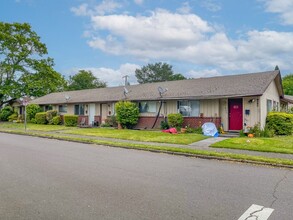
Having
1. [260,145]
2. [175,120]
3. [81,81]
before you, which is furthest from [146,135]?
[81,81]

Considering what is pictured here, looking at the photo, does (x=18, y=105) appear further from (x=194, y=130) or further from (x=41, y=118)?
(x=194, y=130)

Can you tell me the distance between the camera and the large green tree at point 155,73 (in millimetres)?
68113

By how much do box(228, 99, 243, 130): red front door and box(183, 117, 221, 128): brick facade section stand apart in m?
0.84

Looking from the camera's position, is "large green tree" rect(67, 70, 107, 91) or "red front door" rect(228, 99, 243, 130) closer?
"red front door" rect(228, 99, 243, 130)

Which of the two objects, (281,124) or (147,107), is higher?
(147,107)

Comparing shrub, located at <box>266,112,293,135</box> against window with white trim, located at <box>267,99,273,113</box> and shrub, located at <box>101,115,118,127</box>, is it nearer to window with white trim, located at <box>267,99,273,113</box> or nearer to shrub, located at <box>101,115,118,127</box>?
window with white trim, located at <box>267,99,273,113</box>

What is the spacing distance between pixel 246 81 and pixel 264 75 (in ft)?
4.87

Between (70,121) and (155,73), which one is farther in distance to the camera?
(155,73)

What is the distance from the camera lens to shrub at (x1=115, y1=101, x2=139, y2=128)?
2052cm

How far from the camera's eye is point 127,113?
2047cm

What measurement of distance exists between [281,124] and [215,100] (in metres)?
4.30

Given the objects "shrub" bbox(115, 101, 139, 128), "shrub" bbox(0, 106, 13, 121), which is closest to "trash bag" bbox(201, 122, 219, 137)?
"shrub" bbox(115, 101, 139, 128)

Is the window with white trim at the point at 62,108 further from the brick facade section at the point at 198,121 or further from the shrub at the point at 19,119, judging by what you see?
the brick facade section at the point at 198,121

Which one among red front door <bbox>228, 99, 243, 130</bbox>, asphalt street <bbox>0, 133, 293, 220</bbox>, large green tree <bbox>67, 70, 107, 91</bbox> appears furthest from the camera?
large green tree <bbox>67, 70, 107, 91</bbox>
